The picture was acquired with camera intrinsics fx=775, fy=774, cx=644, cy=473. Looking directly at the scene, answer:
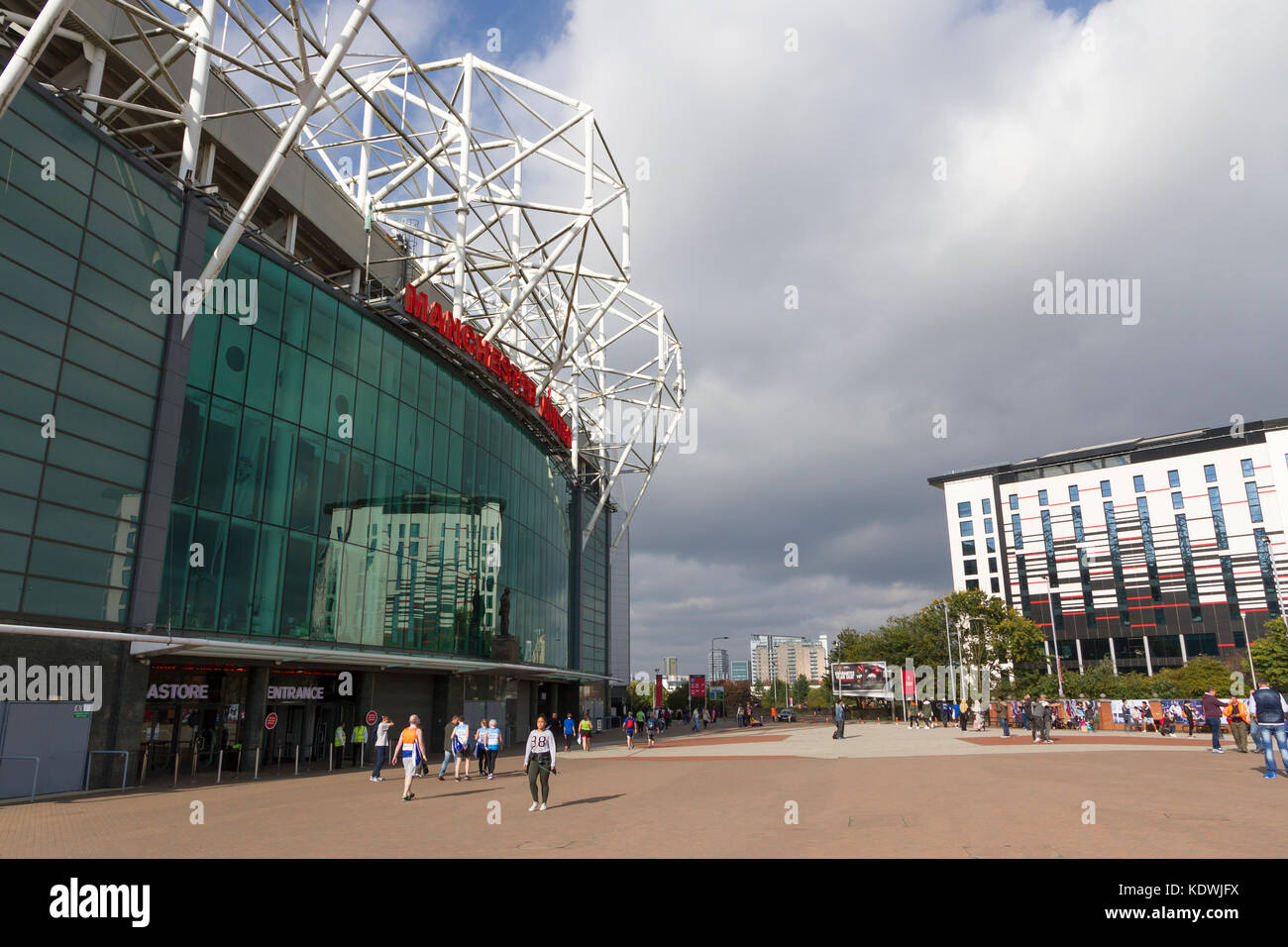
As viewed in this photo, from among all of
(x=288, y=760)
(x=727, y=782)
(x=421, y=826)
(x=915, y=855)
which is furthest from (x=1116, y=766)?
(x=288, y=760)

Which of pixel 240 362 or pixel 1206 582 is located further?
pixel 1206 582

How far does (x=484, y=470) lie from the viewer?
3609 cm

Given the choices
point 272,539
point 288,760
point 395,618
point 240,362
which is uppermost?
point 240,362

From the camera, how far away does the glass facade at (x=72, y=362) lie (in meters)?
16.3

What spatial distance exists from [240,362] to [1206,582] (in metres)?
102

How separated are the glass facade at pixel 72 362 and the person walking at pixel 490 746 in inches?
364

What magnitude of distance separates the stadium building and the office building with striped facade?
268 ft

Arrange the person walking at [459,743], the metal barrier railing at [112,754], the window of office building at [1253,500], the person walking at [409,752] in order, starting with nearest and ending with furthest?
the person walking at [409,752] → the metal barrier railing at [112,754] → the person walking at [459,743] → the window of office building at [1253,500]

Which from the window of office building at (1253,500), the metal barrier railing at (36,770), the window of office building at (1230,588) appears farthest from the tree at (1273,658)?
the metal barrier railing at (36,770)

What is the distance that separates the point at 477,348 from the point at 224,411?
41.4 ft

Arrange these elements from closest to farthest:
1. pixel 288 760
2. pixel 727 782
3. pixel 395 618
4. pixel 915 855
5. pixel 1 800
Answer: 1. pixel 915 855
2. pixel 1 800
3. pixel 727 782
4. pixel 288 760
5. pixel 395 618

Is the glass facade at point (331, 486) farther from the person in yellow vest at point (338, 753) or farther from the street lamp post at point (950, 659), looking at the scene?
the street lamp post at point (950, 659)

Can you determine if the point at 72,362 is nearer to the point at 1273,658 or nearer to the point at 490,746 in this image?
the point at 490,746
